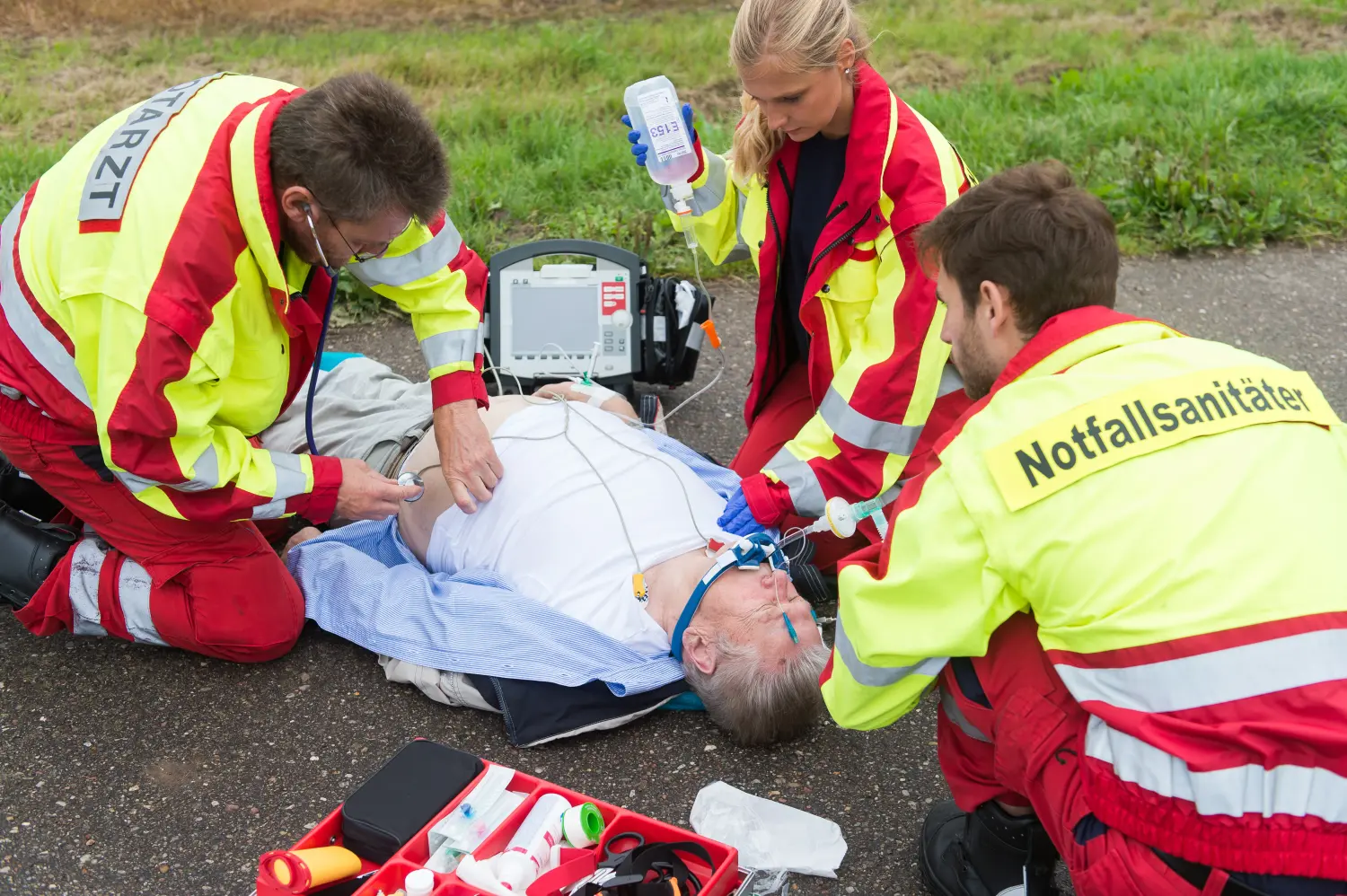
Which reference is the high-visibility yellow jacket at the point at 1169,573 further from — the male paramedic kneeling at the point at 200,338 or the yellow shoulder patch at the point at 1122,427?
the male paramedic kneeling at the point at 200,338

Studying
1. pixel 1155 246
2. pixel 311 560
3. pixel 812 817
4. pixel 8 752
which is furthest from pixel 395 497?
pixel 1155 246

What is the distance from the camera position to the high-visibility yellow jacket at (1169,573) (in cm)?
176

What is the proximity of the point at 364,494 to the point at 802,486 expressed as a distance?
114cm

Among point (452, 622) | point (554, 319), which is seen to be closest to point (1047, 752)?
point (452, 622)

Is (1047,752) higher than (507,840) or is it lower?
higher

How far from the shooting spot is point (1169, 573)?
179cm

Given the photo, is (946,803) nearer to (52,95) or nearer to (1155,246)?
(1155,246)

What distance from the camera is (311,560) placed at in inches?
129

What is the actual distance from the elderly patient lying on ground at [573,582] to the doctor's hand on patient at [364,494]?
235mm

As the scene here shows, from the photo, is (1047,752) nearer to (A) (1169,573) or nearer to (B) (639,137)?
(A) (1169,573)

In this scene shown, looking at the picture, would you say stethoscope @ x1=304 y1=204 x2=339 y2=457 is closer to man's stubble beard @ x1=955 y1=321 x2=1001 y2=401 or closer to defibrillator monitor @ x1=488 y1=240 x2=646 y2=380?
defibrillator monitor @ x1=488 y1=240 x2=646 y2=380

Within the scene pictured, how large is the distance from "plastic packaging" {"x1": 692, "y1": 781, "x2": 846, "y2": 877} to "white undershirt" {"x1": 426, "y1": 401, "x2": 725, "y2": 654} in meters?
0.46

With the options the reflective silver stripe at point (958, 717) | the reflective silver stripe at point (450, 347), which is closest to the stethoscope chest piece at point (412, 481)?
the reflective silver stripe at point (450, 347)

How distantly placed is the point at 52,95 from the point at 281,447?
13.1 ft
